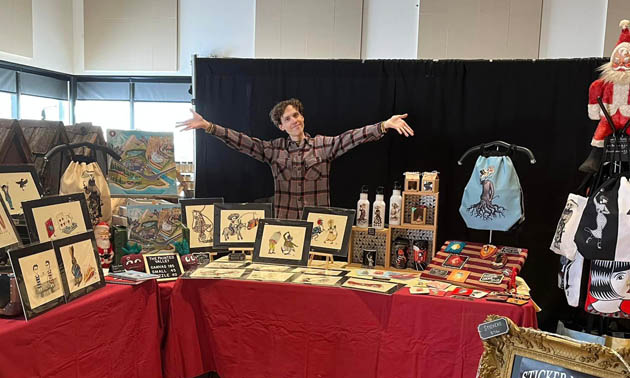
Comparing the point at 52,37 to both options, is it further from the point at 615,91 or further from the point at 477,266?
the point at 615,91

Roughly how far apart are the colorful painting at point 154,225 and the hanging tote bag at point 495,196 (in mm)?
1658

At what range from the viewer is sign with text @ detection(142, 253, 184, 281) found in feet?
Result: 8.36

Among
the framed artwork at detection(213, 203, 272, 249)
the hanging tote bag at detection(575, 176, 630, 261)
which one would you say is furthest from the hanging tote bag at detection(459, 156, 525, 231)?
the framed artwork at detection(213, 203, 272, 249)

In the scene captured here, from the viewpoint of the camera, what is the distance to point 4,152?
10.6 ft

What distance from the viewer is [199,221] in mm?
2836

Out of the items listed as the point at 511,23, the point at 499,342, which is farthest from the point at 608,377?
the point at 511,23

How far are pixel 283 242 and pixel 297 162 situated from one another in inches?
27.8

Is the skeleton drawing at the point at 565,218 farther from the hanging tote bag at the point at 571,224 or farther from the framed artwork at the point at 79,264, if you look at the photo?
the framed artwork at the point at 79,264

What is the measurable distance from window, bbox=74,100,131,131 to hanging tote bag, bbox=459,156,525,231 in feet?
15.9

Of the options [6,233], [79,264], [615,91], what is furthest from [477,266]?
[6,233]

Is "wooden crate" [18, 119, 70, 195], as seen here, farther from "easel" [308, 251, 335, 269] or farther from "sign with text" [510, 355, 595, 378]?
"sign with text" [510, 355, 595, 378]

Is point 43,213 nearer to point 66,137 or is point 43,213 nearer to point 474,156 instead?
point 66,137

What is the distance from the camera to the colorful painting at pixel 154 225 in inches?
105

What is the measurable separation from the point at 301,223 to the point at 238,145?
881mm
